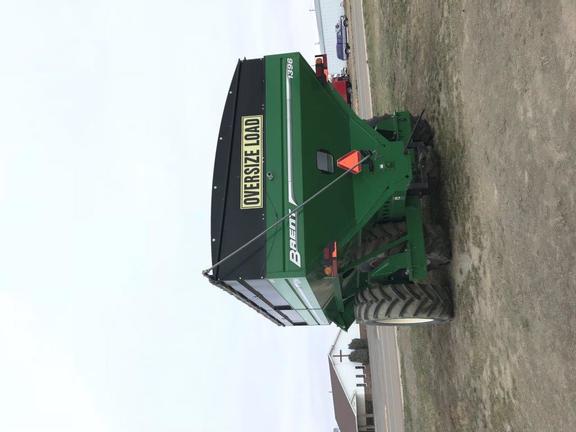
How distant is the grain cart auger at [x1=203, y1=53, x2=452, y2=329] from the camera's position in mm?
5379

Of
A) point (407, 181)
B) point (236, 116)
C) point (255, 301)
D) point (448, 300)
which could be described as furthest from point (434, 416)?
point (236, 116)

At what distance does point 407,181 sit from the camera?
5.83m

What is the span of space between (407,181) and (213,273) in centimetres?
249

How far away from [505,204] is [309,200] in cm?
196

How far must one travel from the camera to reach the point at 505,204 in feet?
15.9

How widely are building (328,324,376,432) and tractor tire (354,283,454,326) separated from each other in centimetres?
1631

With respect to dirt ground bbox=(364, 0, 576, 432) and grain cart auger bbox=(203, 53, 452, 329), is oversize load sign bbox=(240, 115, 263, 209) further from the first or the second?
dirt ground bbox=(364, 0, 576, 432)

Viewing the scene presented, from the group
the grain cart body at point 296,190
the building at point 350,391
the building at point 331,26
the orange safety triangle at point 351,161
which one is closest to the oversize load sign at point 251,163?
the grain cart body at point 296,190

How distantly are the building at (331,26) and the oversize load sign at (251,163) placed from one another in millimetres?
24304

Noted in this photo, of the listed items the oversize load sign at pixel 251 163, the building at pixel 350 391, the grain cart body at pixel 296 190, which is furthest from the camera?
the building at pixel 350 391

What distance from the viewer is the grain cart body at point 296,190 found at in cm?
536

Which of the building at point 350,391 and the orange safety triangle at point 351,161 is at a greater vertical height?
the orange safety triangle at point 351,161

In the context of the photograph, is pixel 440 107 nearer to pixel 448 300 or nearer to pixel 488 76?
pixel 488 76

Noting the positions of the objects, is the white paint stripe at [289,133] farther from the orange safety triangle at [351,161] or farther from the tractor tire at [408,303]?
the tractor tire at [408,303]
